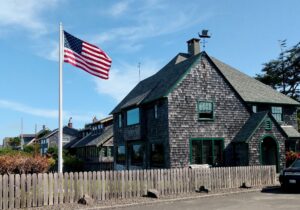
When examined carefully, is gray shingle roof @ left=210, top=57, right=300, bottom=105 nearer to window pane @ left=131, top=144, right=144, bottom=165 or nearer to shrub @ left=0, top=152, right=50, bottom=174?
window pane @ left=131, top=144, right=144, bottom=165

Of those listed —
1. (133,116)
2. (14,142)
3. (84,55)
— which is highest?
(84,55)

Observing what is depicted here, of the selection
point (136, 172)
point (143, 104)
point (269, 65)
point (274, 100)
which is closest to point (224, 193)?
point (136, 172)

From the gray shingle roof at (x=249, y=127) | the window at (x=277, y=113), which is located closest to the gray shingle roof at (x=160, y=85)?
the gray shingle roof at (x=249, y=127)

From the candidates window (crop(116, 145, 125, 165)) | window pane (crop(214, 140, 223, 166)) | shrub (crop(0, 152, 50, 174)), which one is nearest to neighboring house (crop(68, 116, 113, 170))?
window (crop(116, 145, 125, 165))

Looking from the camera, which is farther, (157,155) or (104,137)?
(104,137)

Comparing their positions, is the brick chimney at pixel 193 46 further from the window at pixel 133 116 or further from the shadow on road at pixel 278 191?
the shadow on road at pixel 278 191

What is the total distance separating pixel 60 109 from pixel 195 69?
43.7ft

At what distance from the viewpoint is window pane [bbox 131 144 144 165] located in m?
31.1

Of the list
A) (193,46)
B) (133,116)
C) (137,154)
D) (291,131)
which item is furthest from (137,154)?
(291,131)

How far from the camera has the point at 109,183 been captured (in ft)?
54.6

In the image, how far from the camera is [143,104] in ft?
99.5

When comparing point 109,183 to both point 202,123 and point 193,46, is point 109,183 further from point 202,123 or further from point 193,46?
point 193,46

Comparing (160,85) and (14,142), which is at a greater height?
(160,85)

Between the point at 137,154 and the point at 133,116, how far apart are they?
10.0 feet
